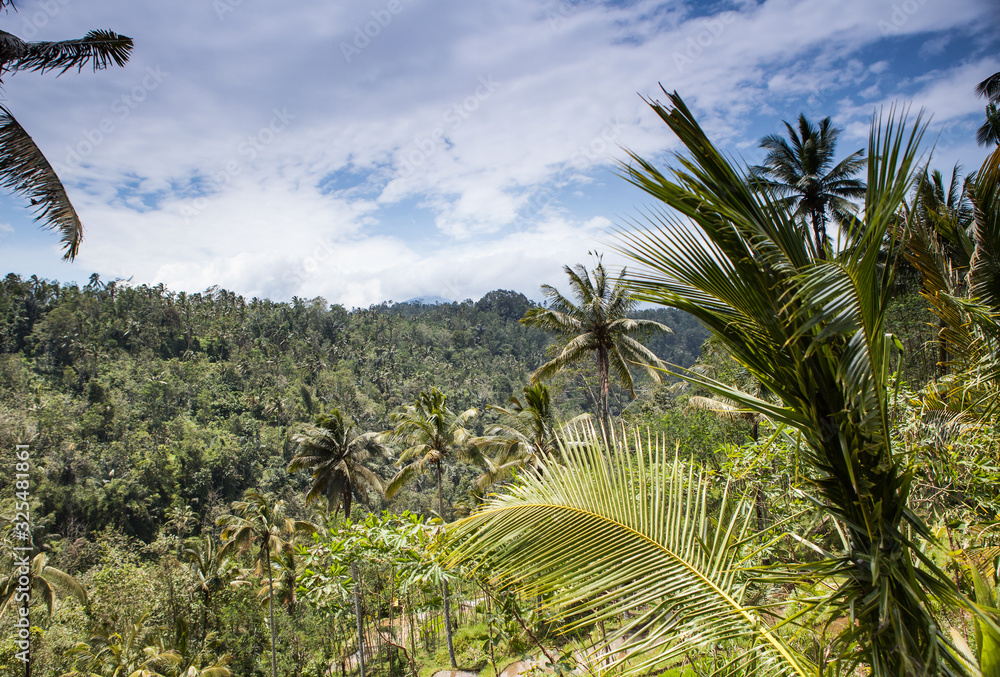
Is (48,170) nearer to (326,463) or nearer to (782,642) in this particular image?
(782,642)

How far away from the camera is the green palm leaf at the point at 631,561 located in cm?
163

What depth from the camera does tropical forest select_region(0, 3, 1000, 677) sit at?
149cm

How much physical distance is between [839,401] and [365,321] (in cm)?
7868

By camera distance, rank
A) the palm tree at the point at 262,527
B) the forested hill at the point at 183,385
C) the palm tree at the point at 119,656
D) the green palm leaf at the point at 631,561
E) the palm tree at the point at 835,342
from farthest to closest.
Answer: the forested hill at the point at 183,385 → the palm tree at the point at 262,527 → the palm tree at the point at 119,656 → the green palm leaf at the point at 631,561 → the palm tree at the point at 835,342

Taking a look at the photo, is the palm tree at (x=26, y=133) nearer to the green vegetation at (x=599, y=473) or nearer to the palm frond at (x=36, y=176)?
the palm frond at (x=36, y=176)

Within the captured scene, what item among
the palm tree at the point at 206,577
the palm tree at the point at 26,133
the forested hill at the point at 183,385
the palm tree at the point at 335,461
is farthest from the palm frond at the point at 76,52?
the palm tree at the point at 206,577

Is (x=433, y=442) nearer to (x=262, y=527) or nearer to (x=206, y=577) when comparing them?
(x=262, y=527)

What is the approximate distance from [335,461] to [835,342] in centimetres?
2422

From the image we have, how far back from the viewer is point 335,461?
2348cm

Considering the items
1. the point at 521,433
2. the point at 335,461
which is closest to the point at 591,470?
the point at 521,433

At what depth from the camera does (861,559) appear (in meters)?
1.41

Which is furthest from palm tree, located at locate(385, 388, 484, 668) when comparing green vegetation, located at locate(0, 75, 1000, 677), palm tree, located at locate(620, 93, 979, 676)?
palm tree, located at locate(620, 93, 979, 676)

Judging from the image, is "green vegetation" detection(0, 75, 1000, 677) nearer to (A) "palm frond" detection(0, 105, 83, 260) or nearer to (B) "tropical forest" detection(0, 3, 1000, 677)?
(B) "tropical forest" detection(0, 3, 1000, 677)

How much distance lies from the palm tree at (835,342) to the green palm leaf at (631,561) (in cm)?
33
